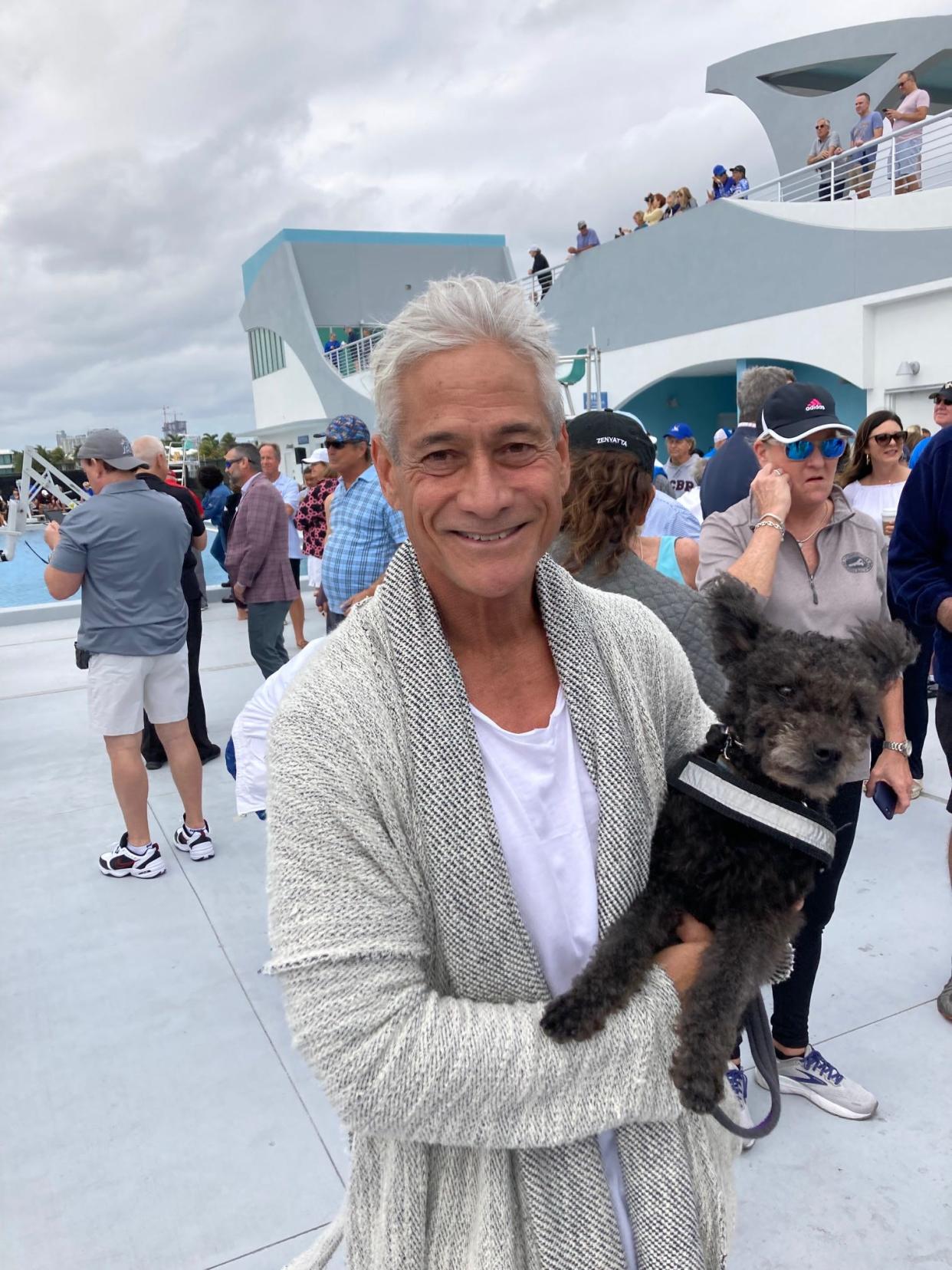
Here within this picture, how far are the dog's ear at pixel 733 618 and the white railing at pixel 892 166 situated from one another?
15.4 meters

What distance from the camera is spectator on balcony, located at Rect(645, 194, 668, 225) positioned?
2131cm

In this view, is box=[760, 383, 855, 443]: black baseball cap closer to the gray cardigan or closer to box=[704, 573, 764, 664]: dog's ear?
box=[704, 573, 764, 664]: dog's ear

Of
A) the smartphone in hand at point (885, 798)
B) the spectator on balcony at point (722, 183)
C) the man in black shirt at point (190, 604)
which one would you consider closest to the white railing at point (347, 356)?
the spectator on balcony at point (722, 183)

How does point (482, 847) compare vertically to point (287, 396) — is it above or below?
below

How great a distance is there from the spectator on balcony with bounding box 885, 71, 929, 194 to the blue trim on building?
2815 cm

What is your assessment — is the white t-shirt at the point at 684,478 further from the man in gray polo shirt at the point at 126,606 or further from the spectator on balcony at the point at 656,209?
the spectator on balcony at the point at 656,209

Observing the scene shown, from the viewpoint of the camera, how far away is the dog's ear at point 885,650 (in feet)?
4.99

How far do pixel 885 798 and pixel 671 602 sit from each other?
3.51ft

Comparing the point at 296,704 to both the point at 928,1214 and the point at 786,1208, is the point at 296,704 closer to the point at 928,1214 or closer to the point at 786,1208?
the point at 786,1208

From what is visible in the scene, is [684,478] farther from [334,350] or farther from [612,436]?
[334,350]

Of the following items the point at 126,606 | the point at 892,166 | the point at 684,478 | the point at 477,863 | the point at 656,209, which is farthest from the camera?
the point at 656,209

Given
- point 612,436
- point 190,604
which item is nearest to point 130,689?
point 190,604

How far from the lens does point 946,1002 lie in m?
3.22

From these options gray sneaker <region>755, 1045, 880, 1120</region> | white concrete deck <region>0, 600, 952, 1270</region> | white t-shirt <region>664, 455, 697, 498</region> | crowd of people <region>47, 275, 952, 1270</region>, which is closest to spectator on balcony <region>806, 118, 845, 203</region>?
white t-shirt <region>664, 455, 697, 498</region>
